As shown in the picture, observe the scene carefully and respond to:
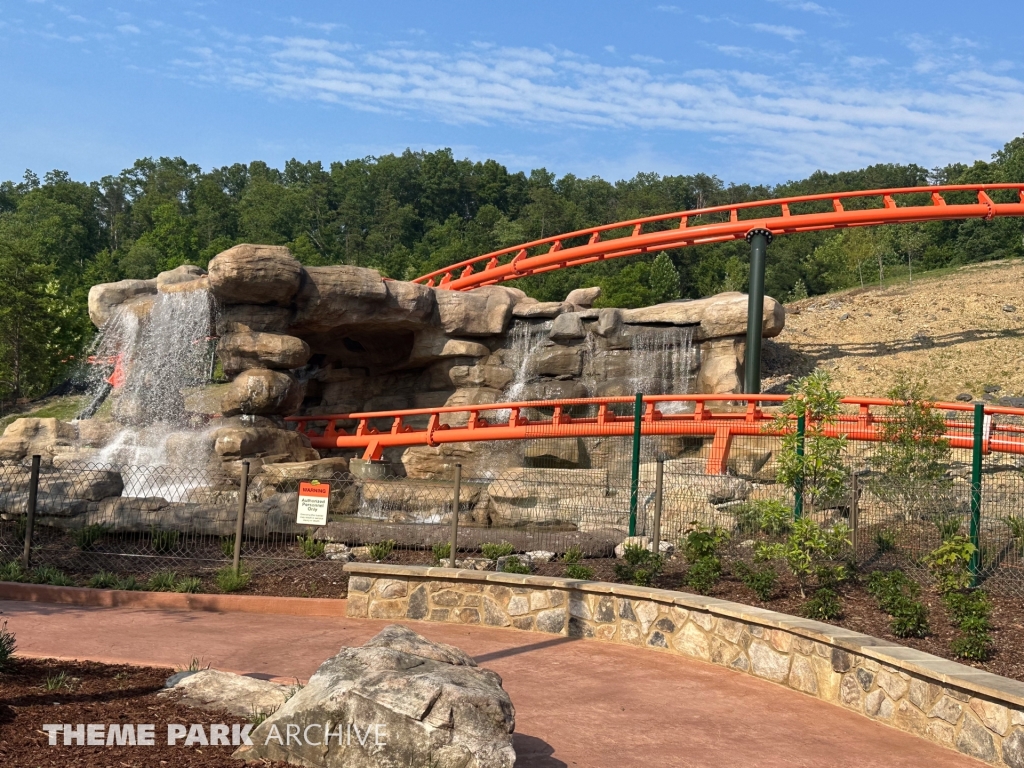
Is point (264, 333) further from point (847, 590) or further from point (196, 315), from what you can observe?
point (847, 590)

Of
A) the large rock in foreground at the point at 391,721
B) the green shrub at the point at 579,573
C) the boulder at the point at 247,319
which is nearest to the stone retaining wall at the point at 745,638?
the green shrub at the point at 579,573

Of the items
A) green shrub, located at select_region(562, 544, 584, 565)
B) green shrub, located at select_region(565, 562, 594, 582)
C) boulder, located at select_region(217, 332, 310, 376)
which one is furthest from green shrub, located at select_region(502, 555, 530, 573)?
boulder, located at select_region(217, 332, 310, 376)

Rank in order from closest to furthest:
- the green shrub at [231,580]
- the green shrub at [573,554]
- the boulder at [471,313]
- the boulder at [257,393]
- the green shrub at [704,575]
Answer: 1. the green shrub at [704,575]
2. the green shrub at [231,580]
3. the green shrub at [573,554]
4. the boulder at [257,393]
5. the boulder at [471,313]

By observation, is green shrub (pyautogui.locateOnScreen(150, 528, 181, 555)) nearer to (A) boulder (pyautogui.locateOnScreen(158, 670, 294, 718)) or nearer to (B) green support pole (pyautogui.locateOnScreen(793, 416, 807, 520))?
(A) boulder (pyautogui.locateOnScreen(158, 670, 294, 718))

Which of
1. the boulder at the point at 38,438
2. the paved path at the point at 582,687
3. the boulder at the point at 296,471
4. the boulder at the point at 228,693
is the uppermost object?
the boulder at the point at 38,438

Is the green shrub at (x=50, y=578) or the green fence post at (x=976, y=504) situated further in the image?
the green shrub at (x=50, y=578)

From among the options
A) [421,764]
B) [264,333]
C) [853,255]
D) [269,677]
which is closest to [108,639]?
[269,677]

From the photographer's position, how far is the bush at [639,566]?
400 inches

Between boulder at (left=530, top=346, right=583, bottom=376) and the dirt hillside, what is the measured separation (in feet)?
19.3

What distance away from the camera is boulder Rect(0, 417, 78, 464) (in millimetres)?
19531

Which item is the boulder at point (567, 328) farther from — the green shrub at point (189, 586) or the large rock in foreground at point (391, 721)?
the large rock in foreground at point (391, 721)

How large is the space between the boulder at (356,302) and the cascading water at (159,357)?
2.16 m

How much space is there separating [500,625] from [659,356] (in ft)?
48.9

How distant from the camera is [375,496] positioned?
47.1 ft
